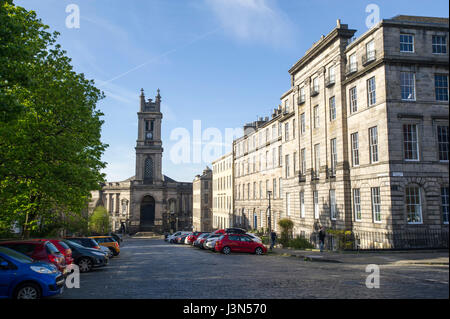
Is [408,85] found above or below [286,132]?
below

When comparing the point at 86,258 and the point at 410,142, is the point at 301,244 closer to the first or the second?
the point at 410,142

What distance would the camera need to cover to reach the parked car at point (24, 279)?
34.2 feet

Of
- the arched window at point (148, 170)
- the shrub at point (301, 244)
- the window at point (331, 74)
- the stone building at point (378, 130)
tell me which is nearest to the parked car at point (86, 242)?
the shrub at point (301, 244)

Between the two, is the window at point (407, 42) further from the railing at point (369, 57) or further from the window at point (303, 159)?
the window at point (303, 159)

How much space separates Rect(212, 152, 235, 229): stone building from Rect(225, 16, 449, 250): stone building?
31.0 meters

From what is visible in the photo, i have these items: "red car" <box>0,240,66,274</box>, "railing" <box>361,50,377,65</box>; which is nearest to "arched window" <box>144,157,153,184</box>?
"railing" <box>361,50,377,65</box>

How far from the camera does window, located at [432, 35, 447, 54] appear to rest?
80.7 ft

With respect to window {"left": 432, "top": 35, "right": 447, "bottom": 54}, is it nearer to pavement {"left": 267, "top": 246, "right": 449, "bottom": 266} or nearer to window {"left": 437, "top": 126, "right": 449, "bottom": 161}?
window {"left": 437, "top": 126, "right": 449, "bottom": 161}

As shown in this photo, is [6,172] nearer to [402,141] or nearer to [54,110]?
[54,110]

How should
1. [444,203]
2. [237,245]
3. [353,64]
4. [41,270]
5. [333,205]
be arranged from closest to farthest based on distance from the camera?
[41,270], [444,203], [237,245], [353,64], [333,205]

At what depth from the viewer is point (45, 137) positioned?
63.2 feet

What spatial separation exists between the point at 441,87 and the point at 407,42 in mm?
3650

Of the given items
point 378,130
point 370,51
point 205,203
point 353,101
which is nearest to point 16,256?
point 378,130
